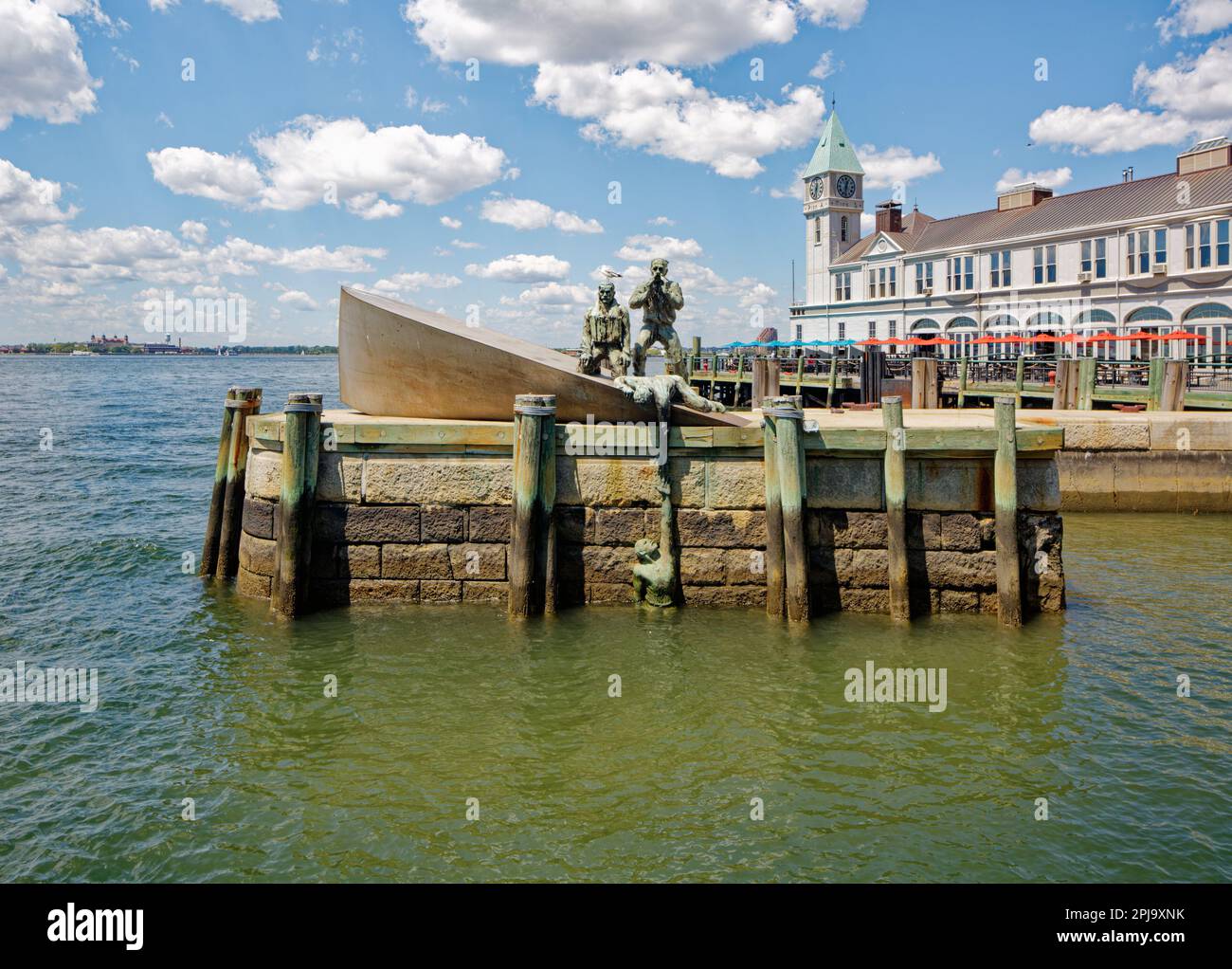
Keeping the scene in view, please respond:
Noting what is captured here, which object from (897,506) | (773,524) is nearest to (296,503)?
(773,524)

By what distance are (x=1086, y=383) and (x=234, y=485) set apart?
18.6 meters

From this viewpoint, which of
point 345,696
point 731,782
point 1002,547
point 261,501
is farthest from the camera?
point 261,501

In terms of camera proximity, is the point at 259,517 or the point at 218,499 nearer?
the point at 259,517

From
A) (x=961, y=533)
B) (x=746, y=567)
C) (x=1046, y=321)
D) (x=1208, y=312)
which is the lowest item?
(x=746, y=567)

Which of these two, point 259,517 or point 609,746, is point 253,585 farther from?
point 609,746

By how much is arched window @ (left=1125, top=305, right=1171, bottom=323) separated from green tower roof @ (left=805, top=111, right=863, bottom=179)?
29305 millimetres

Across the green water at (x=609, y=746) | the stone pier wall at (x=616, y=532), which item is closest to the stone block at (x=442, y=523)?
the stone pier wall at (x=616, y=532)

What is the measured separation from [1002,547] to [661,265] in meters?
5.20

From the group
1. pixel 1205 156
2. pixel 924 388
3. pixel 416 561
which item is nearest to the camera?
pixel 416 561

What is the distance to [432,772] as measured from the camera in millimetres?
6797

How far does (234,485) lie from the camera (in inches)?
469

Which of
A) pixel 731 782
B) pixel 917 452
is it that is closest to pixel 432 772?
pixel 731 782

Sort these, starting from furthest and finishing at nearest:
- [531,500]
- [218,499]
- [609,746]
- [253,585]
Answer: [218,499]
[253,585]
[531,500]
[609,746]
